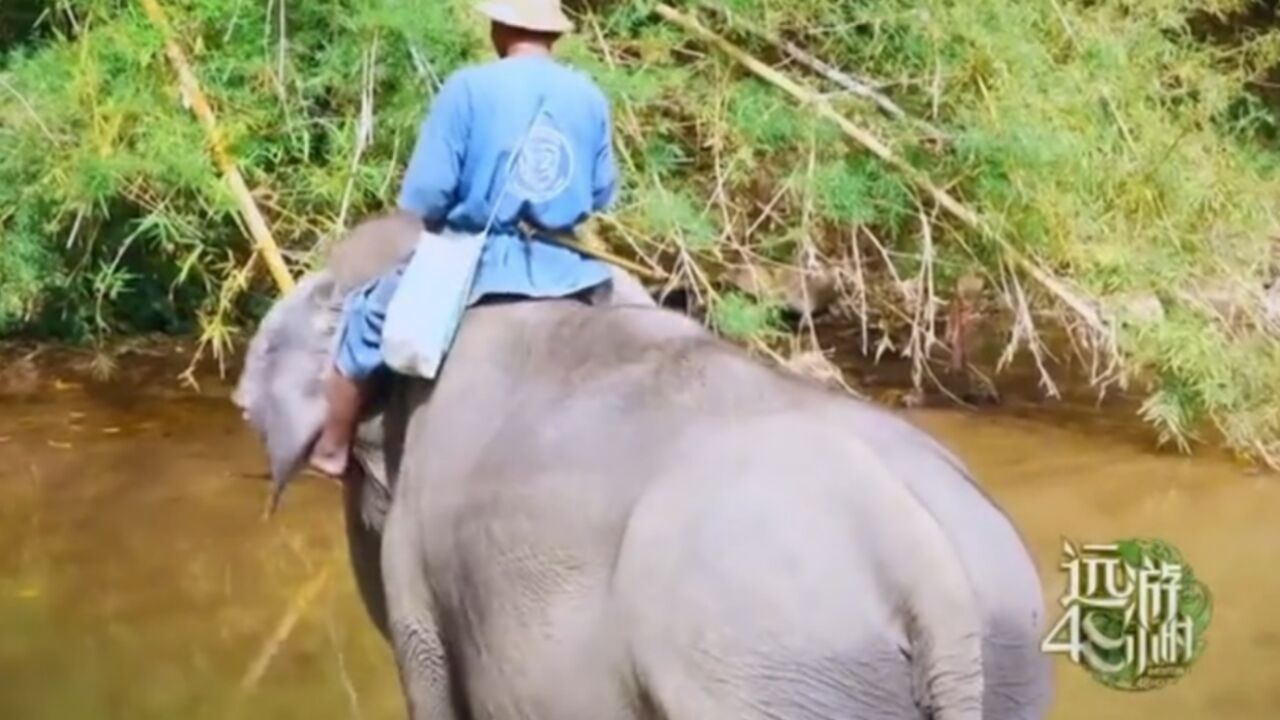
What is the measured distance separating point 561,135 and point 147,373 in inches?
252

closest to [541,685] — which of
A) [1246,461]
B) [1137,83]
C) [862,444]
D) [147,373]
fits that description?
[862,444]

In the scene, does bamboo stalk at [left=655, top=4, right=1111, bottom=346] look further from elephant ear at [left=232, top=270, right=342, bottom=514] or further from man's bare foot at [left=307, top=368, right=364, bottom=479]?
man's bare foot at [left=307, top=368, right=364, bottom=479]

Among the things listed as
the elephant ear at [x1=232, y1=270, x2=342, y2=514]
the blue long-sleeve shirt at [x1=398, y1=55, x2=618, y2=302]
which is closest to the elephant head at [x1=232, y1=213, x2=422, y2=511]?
the elephant ear at [x1=232, y1=270, x2=342, y2=514]

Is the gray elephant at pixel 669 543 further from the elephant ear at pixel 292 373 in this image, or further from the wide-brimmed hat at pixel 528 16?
the wide-brimmed hat at pixel 528 16

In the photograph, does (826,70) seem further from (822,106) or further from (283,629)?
(283,629)

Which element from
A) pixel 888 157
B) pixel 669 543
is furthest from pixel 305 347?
pixel 888 157

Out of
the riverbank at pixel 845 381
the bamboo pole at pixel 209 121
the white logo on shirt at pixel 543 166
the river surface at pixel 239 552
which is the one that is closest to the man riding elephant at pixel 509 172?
the white logo on shirt at pixel 543 166

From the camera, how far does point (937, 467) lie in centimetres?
317

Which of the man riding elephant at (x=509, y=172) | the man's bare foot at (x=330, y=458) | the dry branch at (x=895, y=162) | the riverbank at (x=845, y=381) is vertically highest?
the man riding elephant at (x=509, y=172)

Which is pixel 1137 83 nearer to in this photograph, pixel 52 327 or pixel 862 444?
pixel 52 327

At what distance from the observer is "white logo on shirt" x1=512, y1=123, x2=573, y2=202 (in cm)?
391

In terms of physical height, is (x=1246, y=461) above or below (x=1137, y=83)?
below

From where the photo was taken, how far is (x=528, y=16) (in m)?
3.99

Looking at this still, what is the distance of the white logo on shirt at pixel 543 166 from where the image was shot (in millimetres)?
3908
